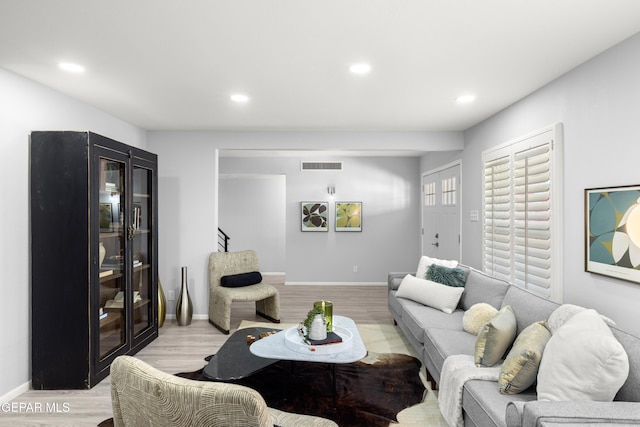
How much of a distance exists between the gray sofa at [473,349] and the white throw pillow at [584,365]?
0.09m

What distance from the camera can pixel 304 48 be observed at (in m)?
2.44

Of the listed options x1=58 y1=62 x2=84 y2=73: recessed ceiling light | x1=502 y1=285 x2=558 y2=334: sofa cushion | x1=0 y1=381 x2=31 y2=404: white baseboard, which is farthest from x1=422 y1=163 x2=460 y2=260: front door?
x1=0 y1=381 x2=31 y2=404: white baseboard

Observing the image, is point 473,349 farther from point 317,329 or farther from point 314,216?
point 314,216

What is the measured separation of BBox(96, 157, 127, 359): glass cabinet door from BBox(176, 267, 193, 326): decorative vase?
111 centimetres

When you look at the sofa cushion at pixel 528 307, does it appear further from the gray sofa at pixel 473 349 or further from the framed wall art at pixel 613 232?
the framed wall art at pixel 613 232

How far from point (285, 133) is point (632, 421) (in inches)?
168

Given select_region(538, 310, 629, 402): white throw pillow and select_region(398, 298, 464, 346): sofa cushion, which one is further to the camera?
select_region(398, 298, 464, 346): sofa cushion

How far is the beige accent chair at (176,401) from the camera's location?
3.75 feet

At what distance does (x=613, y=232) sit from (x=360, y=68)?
1954mm

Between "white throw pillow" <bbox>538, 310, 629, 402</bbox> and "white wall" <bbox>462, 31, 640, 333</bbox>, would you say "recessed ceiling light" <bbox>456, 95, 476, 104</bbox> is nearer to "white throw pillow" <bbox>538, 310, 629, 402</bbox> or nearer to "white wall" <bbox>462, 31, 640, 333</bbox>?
"white wall" <bbox>462, 31, 640, 333</bbox>

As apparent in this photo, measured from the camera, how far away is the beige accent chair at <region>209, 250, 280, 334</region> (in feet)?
14.7

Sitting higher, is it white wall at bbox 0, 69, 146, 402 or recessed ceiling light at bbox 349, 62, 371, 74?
recessed ceiling light at bbox 349, 62, 371, 74

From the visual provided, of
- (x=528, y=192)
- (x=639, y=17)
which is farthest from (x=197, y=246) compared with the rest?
(x=639, y=17)

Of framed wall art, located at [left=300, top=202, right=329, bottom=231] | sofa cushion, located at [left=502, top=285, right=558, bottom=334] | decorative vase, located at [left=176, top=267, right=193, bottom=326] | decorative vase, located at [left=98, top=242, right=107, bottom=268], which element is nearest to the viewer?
sofa cushion, located at [left=502, top=285, right=558, bottom=334]
